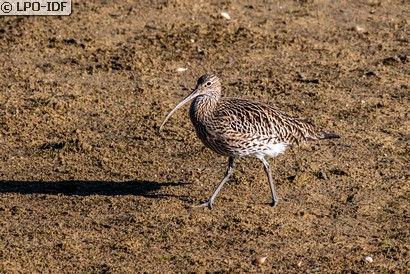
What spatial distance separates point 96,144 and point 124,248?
2.74 m

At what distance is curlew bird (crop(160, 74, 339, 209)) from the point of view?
9391 millimetres

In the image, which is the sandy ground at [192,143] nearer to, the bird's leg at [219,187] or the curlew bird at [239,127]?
the bird's leg at [219,187]

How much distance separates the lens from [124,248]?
865 centimetres

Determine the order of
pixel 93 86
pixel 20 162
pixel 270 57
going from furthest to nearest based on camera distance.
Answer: pixel 270 57, pixel 93 86, pixel 20 162

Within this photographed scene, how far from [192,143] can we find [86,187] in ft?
5.68

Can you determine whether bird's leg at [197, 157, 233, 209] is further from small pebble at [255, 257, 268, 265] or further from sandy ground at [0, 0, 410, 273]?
small pebble at [255, 257, 268, 265]

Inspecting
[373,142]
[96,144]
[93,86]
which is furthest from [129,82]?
[373,142]

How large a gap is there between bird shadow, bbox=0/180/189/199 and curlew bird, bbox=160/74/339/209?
770 mm

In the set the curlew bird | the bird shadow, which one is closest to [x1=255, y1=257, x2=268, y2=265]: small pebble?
the curlew bird

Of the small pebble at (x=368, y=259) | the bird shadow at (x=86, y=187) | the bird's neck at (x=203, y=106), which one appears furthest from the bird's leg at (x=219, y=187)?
the small pebble at (x=368, y=259)

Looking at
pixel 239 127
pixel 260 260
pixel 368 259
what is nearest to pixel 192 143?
pixel 239 127

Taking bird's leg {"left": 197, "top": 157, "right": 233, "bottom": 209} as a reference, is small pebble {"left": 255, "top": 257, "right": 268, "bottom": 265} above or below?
above

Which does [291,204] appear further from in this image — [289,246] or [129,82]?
[129,82]

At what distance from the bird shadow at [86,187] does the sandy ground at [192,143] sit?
0.08 ft
